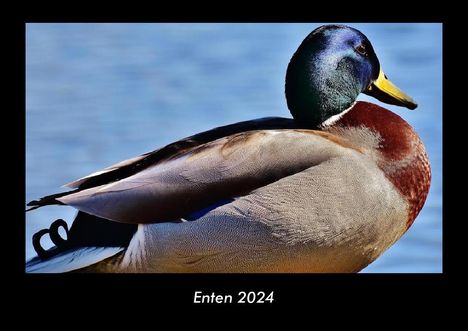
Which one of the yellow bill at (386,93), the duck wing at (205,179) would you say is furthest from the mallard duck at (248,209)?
the yellow bill at (386,93)

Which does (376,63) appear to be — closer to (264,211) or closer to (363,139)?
(363,139)

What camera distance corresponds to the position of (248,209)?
5480 millimetres

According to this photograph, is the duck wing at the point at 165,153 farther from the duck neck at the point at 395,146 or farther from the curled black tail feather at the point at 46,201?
the duck neck at the point at 395,146

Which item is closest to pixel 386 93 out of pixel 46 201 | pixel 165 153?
pixel 165 153

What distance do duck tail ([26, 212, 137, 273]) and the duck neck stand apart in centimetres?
113

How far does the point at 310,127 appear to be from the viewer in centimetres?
575

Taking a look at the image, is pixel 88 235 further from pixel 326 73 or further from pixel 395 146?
pixel 395 146

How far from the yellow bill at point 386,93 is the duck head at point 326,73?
13cm

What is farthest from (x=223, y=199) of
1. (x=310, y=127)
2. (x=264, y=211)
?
(x=310, y=127)

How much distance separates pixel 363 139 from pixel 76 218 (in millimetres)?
1394

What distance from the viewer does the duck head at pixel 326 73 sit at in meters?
5.66

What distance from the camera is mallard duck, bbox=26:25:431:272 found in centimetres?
546

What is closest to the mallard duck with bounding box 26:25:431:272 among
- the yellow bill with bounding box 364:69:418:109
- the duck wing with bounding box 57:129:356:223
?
the duck wing with bounding box 57:129:356:223

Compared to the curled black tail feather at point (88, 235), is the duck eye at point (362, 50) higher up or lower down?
higher up
